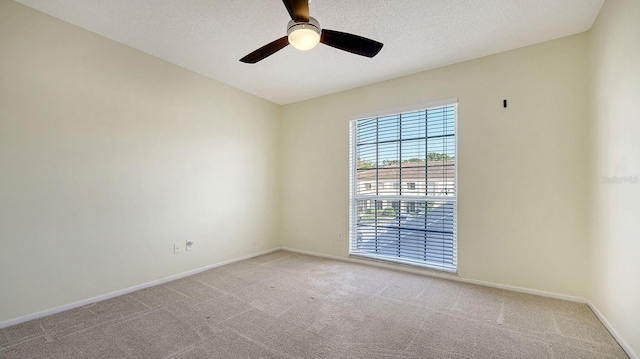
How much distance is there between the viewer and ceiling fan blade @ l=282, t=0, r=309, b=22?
171 cm

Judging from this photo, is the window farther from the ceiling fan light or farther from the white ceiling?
the ceiling fan light

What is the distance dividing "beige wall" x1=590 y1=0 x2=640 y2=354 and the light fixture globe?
206cm

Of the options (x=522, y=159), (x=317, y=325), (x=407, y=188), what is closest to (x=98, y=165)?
(x=317, y=325)

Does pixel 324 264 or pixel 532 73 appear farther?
pixel 324 264

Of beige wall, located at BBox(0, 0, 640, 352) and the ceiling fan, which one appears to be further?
beige wall, located at BBox(0, 0, 640, 352)

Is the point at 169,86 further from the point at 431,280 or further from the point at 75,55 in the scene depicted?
the point at 431,280

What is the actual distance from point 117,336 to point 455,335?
8.45 ft

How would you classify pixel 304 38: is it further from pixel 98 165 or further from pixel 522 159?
pixel 522 159

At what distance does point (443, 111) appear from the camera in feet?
11.2

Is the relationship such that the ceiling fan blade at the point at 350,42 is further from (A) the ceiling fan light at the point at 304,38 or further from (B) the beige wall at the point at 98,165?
(B) the beige wall at the point at 98,165

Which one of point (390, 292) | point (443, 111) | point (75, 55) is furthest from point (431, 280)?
point (75, 55)

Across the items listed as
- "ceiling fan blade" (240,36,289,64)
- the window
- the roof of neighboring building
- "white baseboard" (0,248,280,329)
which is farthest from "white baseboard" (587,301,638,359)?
"white baseboard" (0,248,280,329)

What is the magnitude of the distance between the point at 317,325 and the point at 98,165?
2605mm

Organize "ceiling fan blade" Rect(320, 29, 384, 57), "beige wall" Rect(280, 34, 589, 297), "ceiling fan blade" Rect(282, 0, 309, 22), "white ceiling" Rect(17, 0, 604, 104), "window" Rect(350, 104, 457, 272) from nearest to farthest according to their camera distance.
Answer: "ceiling fan blade" Rect(282, 0, 309, 22) → "ceiling fan blade" Rect(320, 29, 384, 57) → "white ceiling" Rect(17, 0, 604, 104) → "beige wall" Rect(280, 34, 589, 297) → "window" Rect(350, 104, 457, 272)
